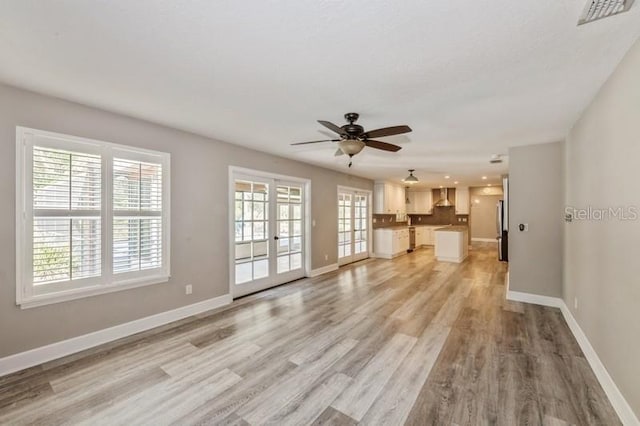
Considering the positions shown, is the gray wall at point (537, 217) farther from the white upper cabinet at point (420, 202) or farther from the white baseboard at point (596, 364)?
the white upper cabinet at point (420, 202)

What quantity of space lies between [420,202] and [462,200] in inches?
59.2

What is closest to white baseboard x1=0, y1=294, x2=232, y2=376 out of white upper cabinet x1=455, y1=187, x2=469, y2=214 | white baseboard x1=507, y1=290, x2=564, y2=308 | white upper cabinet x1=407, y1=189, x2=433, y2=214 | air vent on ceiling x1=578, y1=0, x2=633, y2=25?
air vent on ceiling x1=578, y1=0, x2=633, y2=25

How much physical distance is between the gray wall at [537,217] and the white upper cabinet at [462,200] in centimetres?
639

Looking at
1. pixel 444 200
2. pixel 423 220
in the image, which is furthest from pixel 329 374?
pixel 423 220

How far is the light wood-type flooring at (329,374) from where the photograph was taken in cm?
196

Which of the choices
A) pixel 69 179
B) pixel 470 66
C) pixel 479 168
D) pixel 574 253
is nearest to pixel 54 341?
pixel 69 179

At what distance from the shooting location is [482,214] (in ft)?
37.9

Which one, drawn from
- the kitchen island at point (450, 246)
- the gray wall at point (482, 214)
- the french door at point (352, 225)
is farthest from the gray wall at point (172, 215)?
the gray wall at point (482, 214)

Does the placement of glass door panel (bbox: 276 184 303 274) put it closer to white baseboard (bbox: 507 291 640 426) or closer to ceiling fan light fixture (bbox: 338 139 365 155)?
ceiling fan light fixture (bbox: 338 139 365 155)

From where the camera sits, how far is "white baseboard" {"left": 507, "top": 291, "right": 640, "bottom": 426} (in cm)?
186

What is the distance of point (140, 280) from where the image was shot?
3260 millimetres

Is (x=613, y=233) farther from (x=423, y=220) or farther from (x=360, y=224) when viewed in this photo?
(x=423, y=220)

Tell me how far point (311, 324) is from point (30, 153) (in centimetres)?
325

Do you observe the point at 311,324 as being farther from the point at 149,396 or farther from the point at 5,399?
the point at 5,399
